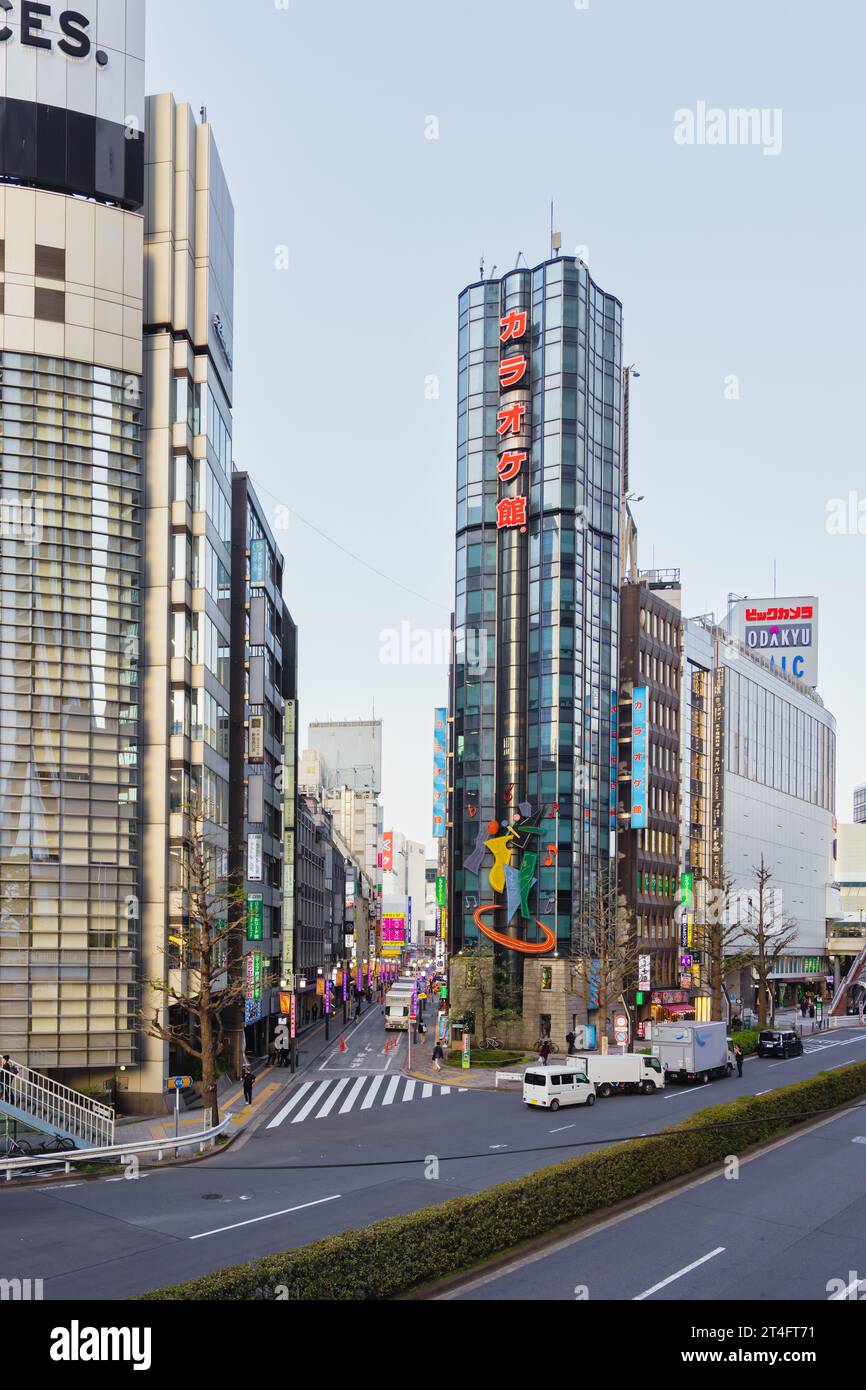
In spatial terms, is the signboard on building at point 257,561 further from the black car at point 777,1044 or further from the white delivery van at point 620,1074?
the black car at point 777,1044

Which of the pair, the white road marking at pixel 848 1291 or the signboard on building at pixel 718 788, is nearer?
the white road marking at pixel 848 1291

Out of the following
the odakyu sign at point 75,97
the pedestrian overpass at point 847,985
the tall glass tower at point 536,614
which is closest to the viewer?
the odakyu sign at point 75,97

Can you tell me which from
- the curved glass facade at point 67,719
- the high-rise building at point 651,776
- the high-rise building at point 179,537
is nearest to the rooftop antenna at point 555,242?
the high-rise building at point 651,776

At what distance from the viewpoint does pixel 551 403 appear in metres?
85.8

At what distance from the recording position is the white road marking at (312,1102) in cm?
4767

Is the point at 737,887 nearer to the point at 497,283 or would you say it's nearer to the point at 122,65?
the point at 497,283

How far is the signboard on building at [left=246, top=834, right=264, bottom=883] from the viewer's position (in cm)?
6351

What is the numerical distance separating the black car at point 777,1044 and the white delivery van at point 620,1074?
→ 19169mm

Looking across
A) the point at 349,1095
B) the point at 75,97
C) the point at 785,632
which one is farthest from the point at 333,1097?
the point at 785,632

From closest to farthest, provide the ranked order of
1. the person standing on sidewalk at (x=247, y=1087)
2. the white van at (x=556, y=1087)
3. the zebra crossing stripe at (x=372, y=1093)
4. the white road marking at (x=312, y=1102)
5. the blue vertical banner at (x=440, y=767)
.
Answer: the white road marking at (x=312, y=1102)
the white van at (x=556, y=1087)
the person standing on sidewalk at (x=247, y=1087)
the zebra crossing stripe at (x=372, y=1093)
the blue vertical banner at (x=440, y=767)

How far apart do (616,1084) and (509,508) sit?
44.6 metres

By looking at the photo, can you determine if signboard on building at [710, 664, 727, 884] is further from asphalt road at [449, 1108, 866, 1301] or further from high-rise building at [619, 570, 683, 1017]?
asphalt road at [449, 1108, 866, 1301]

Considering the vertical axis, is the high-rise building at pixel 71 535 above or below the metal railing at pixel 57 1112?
above

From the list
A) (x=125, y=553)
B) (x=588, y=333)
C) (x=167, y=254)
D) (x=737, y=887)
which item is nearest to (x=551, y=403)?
(x=588, y=333)
